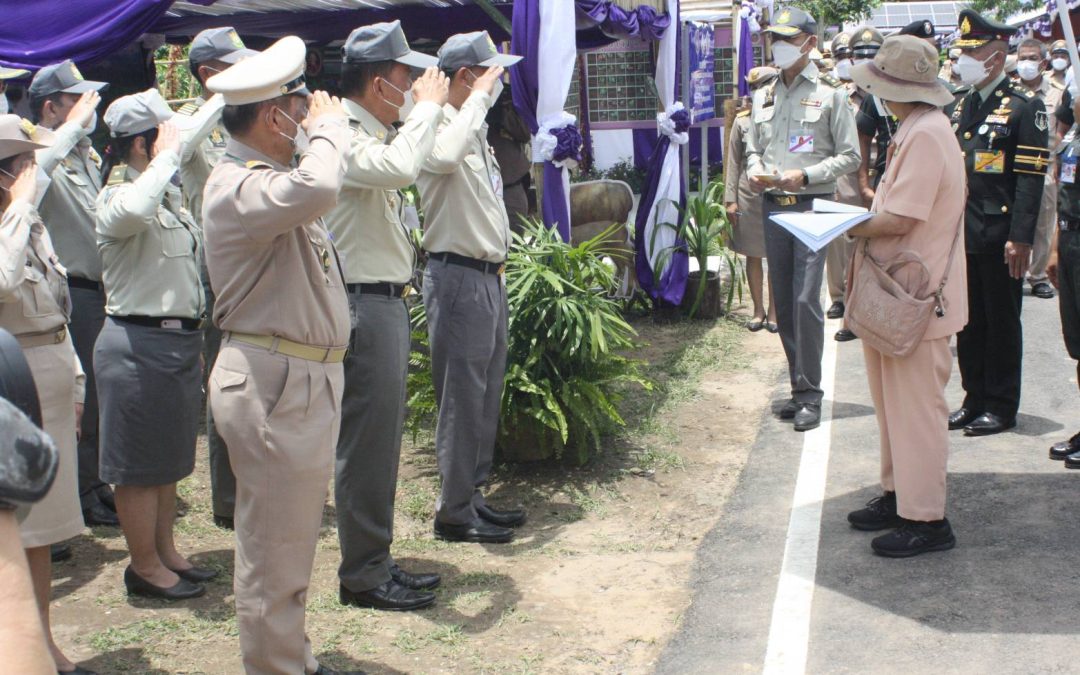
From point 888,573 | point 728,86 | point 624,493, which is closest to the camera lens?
point 888,573

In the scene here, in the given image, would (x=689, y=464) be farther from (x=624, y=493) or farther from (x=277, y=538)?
Result: (x=277, y=538)

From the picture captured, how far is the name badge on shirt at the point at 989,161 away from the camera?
571cm

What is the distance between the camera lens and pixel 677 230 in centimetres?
906

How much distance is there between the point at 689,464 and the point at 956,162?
7.22 feet

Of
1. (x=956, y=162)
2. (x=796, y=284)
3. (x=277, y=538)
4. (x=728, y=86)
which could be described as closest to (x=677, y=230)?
(x=796, y=284)

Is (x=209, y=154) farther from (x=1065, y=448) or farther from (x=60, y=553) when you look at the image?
(x=1065, y=448)

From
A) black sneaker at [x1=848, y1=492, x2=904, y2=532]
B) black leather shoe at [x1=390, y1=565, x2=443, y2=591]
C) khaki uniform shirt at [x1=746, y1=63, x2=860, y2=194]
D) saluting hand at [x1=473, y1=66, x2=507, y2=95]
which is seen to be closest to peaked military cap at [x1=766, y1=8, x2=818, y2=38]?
khaki uniform shirt at [x1=746, y1=63, x2=860, y2=194]

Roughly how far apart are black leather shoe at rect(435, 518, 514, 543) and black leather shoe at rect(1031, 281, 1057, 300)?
5893mm

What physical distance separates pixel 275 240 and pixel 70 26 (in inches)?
168

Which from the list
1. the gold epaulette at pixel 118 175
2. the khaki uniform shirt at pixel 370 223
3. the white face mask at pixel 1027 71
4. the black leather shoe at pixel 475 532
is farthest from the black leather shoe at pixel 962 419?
the white face mask at pixel 1027 71

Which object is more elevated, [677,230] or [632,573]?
[677,230]

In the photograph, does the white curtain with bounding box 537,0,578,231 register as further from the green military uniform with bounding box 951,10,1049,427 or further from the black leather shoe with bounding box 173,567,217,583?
the black leather shoe with bounding box 173,567,217,583

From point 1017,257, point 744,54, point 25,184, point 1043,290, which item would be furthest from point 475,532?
point 744,54

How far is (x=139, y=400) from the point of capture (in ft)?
14.4
